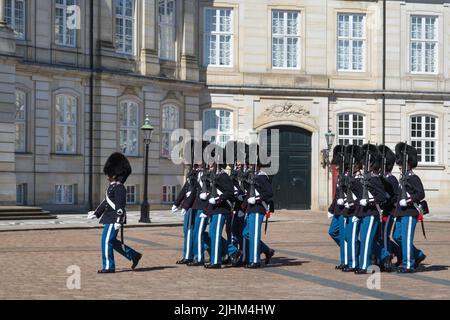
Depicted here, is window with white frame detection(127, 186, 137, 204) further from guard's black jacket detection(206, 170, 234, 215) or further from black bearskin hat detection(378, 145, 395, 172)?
black bearskin hat detection(378, 145, 395, 172)

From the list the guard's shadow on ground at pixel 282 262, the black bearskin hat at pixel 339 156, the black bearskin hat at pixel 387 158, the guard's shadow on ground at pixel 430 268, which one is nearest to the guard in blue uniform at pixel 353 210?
the black bearskin hat at pixel 387 158

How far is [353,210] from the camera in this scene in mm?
15414

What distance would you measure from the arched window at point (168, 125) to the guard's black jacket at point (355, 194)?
21.6 meters

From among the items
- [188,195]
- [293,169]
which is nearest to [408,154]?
[188,195]

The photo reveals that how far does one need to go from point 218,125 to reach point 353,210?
23537 mm

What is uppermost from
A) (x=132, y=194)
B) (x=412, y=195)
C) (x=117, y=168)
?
(x=117, y=168)

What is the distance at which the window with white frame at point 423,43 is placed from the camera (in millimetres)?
40250

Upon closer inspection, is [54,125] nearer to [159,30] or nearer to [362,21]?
[159,30]

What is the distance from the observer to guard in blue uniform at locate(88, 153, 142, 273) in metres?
14.8

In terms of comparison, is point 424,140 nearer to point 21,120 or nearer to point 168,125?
point 168,125

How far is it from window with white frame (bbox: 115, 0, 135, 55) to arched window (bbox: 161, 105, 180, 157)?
113 inches

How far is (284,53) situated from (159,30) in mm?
5695

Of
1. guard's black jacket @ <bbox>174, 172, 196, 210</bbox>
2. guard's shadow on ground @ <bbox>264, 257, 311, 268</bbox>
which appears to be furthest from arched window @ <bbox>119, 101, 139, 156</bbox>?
guard's shadow on ground @ <bbox>264, 257, 311, 268</bbox>
